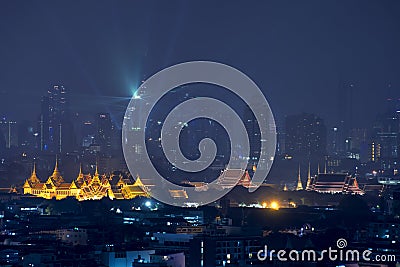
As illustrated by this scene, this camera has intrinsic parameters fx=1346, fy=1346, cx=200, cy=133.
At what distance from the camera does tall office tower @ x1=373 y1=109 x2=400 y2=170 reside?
50.2m

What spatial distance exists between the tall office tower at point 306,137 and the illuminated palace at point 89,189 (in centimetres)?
1585

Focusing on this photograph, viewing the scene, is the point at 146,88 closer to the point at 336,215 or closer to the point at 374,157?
the point at 374,157

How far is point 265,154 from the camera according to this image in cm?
4350

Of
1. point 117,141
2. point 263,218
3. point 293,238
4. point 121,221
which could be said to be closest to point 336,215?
point 263,218

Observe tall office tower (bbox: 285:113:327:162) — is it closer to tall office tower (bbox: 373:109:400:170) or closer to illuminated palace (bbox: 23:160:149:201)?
tall office tower (bbox: 373:109:400:170)

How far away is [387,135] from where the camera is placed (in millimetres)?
51156

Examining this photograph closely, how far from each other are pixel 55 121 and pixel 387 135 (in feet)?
→ 42.3

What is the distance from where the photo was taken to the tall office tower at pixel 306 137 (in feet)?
153

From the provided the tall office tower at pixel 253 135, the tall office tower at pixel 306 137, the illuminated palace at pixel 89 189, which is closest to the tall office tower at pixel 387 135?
the tall office tower at pixel 306 137

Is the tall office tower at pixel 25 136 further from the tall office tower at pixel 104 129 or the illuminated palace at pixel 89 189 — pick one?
the illuminated palace at pixel 89 189

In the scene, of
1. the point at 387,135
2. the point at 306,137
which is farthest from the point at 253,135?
the point at 387,135

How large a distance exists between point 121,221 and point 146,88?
61.8 feet

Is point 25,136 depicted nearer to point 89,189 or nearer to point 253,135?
point 253,135

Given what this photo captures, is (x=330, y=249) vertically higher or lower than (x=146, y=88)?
lower
